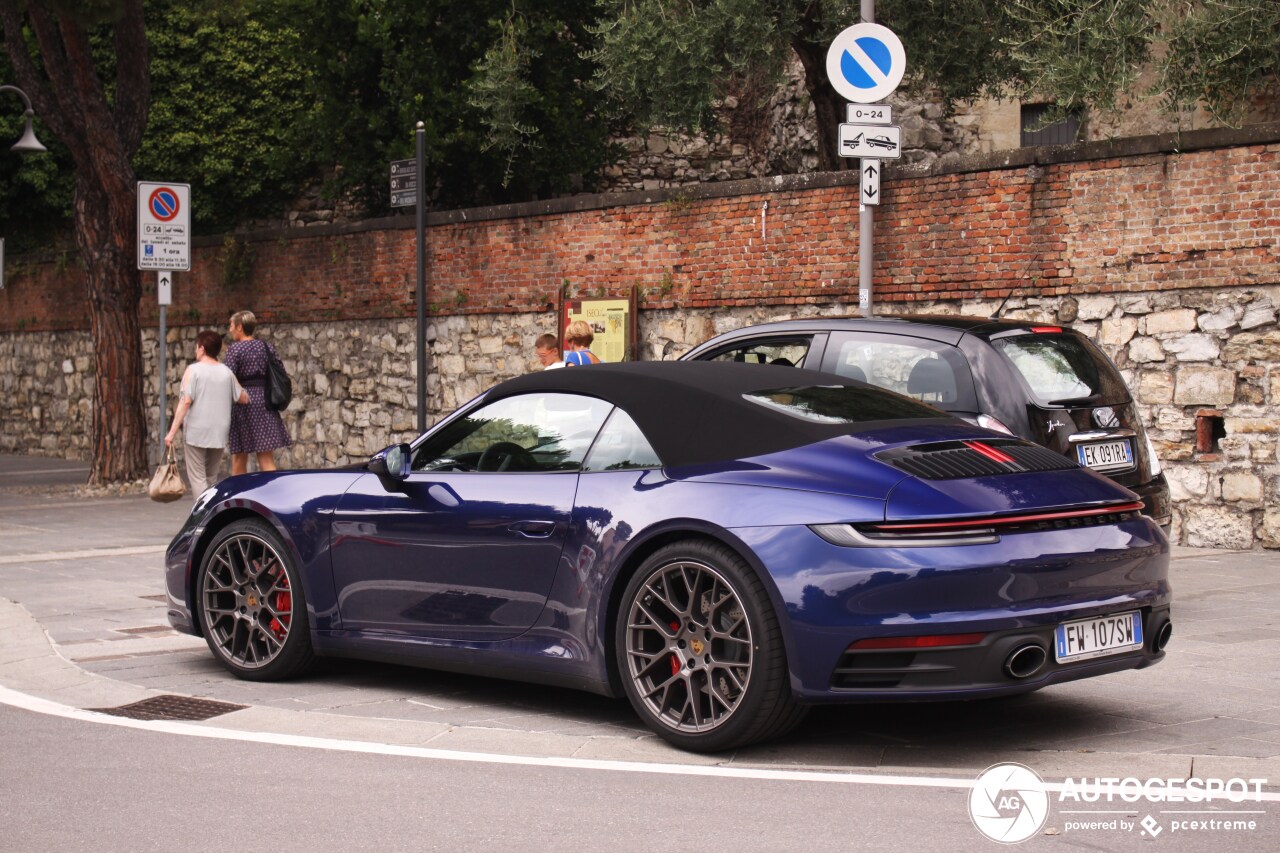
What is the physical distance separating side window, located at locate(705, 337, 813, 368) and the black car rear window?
125cm

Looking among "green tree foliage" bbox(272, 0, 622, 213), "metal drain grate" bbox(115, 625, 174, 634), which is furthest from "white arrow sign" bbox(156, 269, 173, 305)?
"metal drain grate" bbox(115, 625, 174, 634)

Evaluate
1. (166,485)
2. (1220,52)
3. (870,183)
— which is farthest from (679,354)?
(166,485)

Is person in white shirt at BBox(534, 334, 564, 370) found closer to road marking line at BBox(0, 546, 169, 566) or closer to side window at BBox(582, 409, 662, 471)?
road marking line at BBox(0, 546, 169, 566)

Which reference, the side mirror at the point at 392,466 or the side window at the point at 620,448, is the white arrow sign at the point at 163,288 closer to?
the side mirror at the point at 392,466

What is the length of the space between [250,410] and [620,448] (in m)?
9.37

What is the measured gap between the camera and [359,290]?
68.0 feet

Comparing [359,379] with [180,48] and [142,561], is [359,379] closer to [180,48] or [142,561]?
[142,561]

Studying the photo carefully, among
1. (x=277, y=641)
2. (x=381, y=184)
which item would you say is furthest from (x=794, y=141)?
(x=277, y=641)

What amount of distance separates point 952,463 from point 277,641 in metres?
3.27

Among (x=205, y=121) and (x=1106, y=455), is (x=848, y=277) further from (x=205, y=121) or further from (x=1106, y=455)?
(x=205, y=121)

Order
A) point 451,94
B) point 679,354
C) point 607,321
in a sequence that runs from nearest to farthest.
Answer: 1. point 679,354
2. point 607,321
3. point 451,94

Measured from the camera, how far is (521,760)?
575cm

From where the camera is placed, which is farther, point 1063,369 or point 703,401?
point 1063,369

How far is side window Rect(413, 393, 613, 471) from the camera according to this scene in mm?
6445
